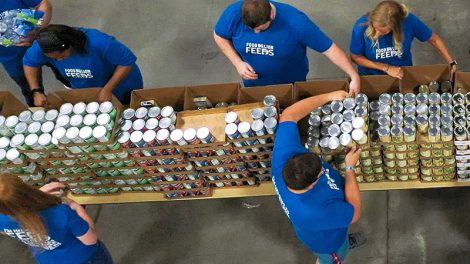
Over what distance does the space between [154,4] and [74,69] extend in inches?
102

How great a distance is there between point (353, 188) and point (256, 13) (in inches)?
47.9

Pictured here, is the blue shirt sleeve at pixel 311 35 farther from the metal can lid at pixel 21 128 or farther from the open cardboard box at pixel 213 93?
the metal can lid at pixel 21 128

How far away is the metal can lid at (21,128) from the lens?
3571 millimetres

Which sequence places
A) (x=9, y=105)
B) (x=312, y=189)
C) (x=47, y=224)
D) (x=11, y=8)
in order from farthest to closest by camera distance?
(x=11, y=8) → (x=9, y=105) → (x=47, y=224) → (x=312, y=189)

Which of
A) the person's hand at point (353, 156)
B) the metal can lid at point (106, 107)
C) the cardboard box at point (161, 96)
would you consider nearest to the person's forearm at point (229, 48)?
the cardboard box at point (161, 96)

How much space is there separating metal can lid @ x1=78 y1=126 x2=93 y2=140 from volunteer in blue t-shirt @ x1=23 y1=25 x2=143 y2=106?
0.34m

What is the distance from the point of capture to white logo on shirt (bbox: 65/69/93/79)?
3.80 meters

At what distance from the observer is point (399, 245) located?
13.1 feet

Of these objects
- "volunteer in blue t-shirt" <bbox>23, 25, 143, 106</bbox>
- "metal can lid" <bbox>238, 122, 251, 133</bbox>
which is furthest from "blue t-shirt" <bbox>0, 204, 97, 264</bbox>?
"metal can lid" <bbox>238, 122, 251, 133</bbox>

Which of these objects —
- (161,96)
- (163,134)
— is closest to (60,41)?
(161,96)

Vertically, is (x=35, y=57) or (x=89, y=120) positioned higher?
(x=35, y=57)

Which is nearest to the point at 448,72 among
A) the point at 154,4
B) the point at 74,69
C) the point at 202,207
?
the point at 202,207

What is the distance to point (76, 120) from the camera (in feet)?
11.5

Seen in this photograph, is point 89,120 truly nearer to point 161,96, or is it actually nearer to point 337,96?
point 161,96
